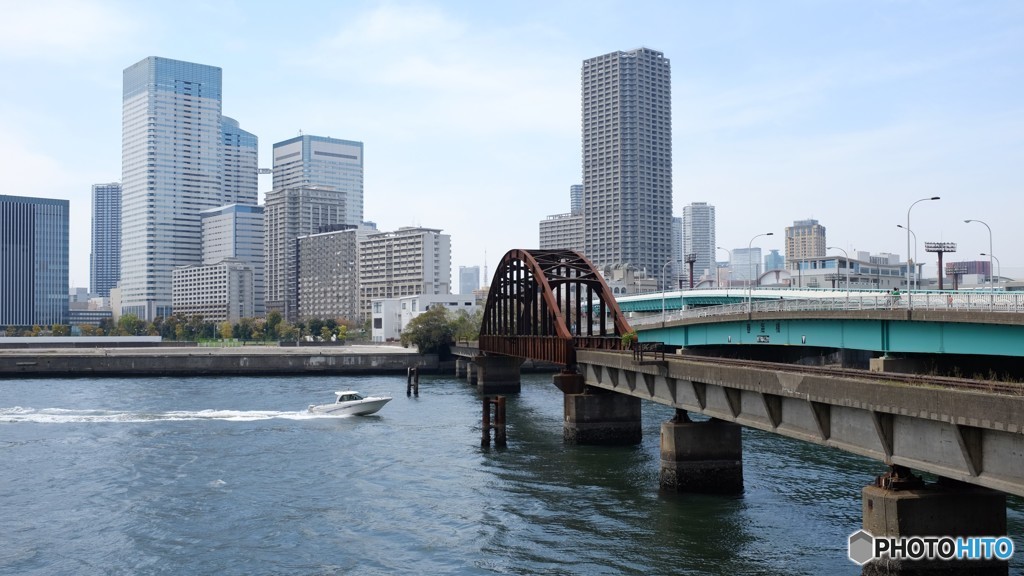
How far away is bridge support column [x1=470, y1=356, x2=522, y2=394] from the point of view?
99.9 m

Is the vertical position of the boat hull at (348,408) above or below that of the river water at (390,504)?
above

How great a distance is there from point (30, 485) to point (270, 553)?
Result: 20373mm

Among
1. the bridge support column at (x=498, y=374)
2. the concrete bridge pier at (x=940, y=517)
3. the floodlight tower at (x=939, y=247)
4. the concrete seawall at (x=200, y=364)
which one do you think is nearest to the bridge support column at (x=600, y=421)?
the concrete bridge pier at (x=940, y=517)

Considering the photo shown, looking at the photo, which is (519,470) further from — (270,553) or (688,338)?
(688,338)

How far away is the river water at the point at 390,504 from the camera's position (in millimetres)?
31797

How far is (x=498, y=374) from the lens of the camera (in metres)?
100

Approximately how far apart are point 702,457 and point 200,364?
10885 cm

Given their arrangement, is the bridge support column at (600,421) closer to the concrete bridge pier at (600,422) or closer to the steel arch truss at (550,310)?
the concrete bridge pier at (600,422)

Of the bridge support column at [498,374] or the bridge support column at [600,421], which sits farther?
the bridge support column at [498,374]

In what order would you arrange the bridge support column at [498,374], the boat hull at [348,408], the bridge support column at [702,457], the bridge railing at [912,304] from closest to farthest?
the bridge support column at [702,457], the bridge railing at [912,304], the boat hull at [348,408], the bridge support column at [498,374]

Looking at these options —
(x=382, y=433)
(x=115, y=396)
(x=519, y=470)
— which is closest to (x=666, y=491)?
(x=519, y=470)

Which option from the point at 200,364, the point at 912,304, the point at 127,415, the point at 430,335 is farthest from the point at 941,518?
the point at 200,364

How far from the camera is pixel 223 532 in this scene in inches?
1421

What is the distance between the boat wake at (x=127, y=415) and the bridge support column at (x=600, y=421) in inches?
1055
